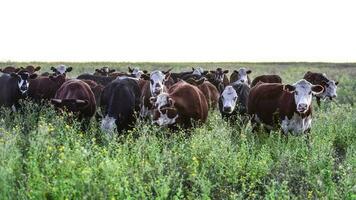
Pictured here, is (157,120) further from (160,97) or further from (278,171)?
(278,171)

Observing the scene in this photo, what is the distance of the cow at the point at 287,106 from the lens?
40.6ft

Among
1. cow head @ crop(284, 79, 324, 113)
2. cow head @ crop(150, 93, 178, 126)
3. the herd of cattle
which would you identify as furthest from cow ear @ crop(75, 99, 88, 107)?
cow head @ crop(284, 79, 324, 113)

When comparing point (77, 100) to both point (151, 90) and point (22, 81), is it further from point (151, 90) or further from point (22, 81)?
point (22, 81)

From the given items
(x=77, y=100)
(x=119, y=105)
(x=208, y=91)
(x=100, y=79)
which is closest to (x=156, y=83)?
(x=119, y=105)

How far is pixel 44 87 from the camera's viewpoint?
1770 centimetres

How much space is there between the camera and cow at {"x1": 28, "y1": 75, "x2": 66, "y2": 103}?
57.3ft

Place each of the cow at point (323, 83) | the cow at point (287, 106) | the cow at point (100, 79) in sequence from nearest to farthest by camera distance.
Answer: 1. the cow at point (287, 106)
2. the cow at point (100, 79)
3. the cow at point (323, 83)

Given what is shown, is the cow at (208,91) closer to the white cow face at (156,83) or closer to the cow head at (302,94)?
the white cow face at (156,83)

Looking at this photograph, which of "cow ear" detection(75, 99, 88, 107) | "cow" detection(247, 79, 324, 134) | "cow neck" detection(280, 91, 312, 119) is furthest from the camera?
"cow ear" detection(75, 99, 88, 107)

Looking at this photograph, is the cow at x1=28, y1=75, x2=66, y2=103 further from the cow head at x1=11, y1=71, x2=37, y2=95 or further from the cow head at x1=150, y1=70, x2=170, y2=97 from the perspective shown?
the cow head at x1=150, y1=70, x2=170, y2=97

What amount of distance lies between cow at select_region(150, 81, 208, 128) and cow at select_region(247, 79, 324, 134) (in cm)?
155

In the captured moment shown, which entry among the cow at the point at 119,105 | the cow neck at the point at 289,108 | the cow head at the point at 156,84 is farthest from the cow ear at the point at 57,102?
the cow neck at the point at 289,108

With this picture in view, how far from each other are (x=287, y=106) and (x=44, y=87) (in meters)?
8.75

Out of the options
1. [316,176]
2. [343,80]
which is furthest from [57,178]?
[343,80]
